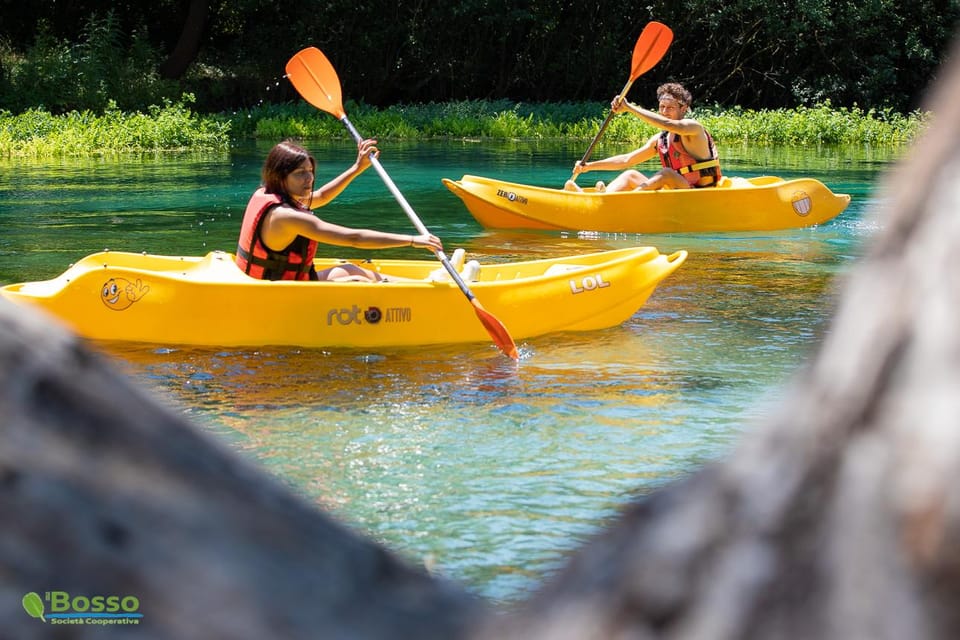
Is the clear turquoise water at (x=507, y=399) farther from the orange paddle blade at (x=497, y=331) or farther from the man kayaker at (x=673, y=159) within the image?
the man kayaker at (x=673, y=159)

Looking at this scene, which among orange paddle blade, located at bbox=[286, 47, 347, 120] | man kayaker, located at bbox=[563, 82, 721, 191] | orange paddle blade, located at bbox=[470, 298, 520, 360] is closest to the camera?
orange paddle blade, located at bbox=[470, 298, 520, 360]

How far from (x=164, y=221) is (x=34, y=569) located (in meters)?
9.63

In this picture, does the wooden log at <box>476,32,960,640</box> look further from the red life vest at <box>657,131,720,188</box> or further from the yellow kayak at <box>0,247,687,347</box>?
the red life vest at <box>657,131,720,188</box>

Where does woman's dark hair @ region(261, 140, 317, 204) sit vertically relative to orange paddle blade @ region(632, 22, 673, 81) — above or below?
below

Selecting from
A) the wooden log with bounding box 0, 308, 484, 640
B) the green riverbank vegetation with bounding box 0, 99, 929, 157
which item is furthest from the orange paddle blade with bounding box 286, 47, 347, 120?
the green riverbank vegetation with bounding box 0, 99, 929, 157

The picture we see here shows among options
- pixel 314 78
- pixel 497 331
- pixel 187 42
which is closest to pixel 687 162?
pixel 314 78

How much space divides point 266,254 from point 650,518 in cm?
489

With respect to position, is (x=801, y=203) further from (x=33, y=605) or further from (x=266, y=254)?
(x=33, y=605)

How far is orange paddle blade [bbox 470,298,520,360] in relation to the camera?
5.56 metres

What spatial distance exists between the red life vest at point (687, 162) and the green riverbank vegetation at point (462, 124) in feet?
30.8

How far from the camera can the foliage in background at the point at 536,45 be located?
23.5 metres

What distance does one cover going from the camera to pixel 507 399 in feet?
16.4

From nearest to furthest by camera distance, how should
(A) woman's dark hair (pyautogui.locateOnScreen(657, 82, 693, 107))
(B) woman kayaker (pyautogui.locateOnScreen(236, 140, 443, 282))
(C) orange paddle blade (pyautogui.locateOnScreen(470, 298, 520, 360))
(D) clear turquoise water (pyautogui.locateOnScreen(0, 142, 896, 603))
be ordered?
(D) clear turquoise water (pyautogui.locateOnScreen(0, 142, 896, 603))
(B) woman kayaker (pyautogui.locateOnScreen(236, 140, 443, 282))
(C) orange paddle blade (pyautogui.locateOnScreen(470, 298, 520, 360))
(A) woman's dark hair (pyautogui.locateOnScreen(657, 82, 693, 107))

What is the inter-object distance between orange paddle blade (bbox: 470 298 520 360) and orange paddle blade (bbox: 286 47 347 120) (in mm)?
2358
